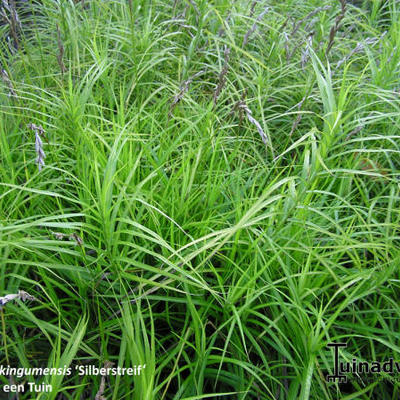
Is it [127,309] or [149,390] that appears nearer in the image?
[149,390]

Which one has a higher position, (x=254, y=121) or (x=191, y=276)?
(x=254, y=121)

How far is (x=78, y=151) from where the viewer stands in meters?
1.60

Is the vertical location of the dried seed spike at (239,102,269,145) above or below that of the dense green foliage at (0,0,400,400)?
above

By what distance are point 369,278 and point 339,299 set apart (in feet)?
0.42

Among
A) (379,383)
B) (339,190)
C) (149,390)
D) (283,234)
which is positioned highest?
(339,190)

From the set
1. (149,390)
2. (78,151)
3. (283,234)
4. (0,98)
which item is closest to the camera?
(149,390)

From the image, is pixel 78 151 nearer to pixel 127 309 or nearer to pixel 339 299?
pixel 127 309

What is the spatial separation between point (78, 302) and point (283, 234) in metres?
0.69

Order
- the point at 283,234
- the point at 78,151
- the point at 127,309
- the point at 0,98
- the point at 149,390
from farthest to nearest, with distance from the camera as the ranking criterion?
the point at 0,98 → the point at 78,151 → the point at 283,234 → the point at 127,309 → the point at 149,390

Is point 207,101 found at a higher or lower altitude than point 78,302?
higher

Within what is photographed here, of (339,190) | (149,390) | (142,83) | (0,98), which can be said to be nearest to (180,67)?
(142,83)

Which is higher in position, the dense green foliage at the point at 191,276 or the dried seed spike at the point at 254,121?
the dried seed spike at the point at 254,121

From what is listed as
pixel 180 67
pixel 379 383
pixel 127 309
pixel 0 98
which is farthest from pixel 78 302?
pixel 180 67

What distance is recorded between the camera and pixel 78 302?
150cm
